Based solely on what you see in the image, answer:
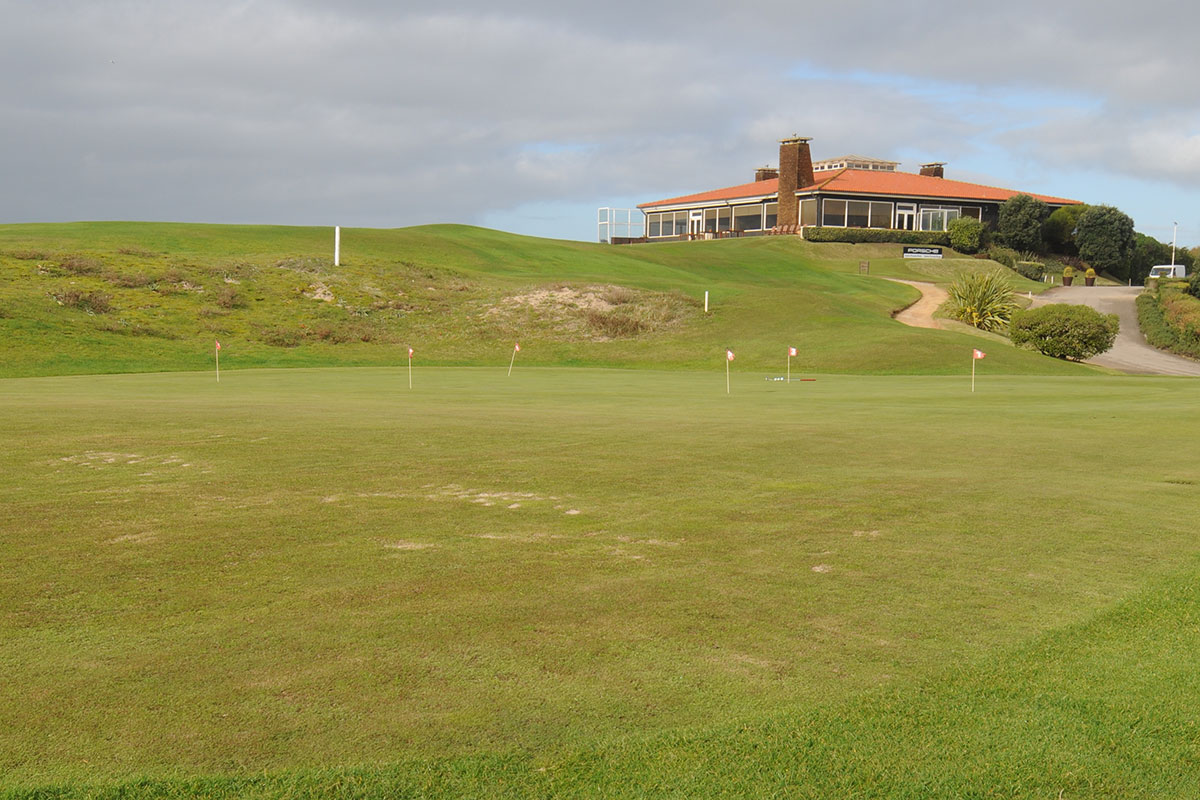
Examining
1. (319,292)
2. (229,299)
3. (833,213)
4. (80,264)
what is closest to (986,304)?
(319,292)

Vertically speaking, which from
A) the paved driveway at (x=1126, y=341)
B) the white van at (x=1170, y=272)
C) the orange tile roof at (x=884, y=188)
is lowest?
the paved driveway at (x=1126, y=341)

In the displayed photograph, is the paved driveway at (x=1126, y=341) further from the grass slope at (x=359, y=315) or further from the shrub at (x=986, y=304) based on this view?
the grass slope at (x=359, y=315)

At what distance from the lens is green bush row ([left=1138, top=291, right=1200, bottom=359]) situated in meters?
59.5

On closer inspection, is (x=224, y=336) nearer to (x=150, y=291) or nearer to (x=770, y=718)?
(x=150, y=291)

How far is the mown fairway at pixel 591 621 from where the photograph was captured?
5.02 metres

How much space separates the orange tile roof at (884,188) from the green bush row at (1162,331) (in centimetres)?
4171

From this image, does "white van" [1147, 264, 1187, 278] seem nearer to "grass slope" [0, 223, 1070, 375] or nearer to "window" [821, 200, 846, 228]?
"grass slope" [0, 223, 1070, 375]

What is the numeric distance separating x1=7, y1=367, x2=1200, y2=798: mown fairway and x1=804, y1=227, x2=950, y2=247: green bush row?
9232 centimetres

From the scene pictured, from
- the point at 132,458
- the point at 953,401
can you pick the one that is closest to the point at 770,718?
the point at 132,458

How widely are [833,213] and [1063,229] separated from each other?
24.1 m

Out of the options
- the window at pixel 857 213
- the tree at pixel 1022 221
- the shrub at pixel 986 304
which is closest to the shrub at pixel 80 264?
the shrub at pixel 986 304

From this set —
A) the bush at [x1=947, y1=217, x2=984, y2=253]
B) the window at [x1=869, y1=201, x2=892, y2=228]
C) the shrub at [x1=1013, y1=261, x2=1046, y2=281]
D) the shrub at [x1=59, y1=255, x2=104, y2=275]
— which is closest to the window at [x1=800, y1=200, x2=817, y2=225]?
the window at [x1=869, y1=201, x2=892, y2=228]

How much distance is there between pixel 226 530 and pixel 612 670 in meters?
4.99

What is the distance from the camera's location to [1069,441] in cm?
1723
